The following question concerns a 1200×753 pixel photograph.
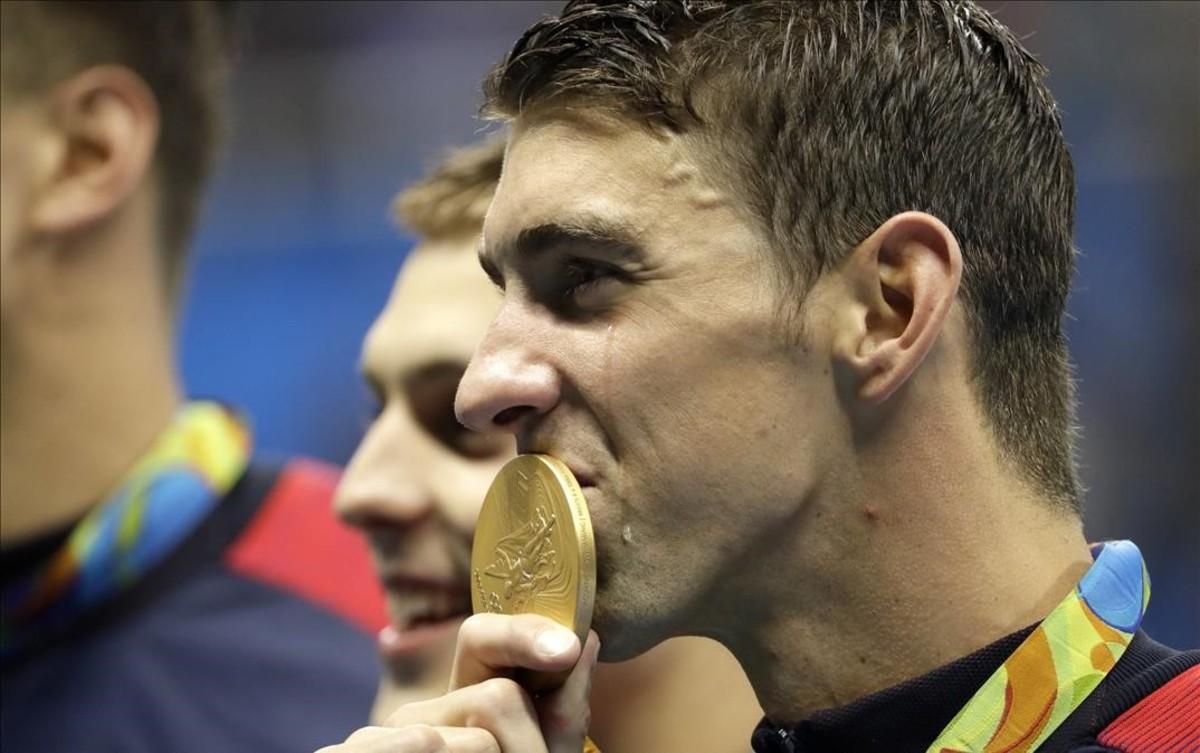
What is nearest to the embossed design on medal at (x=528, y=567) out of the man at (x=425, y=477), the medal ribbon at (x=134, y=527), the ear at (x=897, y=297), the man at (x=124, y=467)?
the ear at (x=897, y=297)

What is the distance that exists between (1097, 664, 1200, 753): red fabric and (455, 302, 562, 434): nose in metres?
0.60

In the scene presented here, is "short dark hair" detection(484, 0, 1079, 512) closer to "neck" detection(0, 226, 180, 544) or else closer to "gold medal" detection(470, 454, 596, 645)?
"gold medal" detection(470, 454, 596, 645)

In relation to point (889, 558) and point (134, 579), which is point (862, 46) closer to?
point (889, 558)

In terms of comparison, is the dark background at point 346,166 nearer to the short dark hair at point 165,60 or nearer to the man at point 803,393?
the short dark hair at point 165,60

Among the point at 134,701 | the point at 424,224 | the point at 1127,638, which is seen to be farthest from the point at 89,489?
the point at 1127,638

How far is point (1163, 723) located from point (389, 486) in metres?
1.27

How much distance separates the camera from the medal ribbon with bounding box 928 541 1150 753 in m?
1.56

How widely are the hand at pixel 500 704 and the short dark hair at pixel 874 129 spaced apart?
413mm

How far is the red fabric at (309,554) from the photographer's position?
310 centimetres

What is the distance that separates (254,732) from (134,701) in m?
0.21

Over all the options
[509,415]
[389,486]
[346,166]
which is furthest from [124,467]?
[346,166]

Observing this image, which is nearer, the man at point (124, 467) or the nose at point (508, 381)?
the nose at point (508, 381)

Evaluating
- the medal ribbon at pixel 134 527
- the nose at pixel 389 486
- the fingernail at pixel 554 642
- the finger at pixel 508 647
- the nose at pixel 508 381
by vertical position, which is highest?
the nose at pixel 508 381

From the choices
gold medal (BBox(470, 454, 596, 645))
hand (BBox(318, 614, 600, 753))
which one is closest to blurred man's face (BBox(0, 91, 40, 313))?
gold medal (BBox(470, 454, 596, 645))
